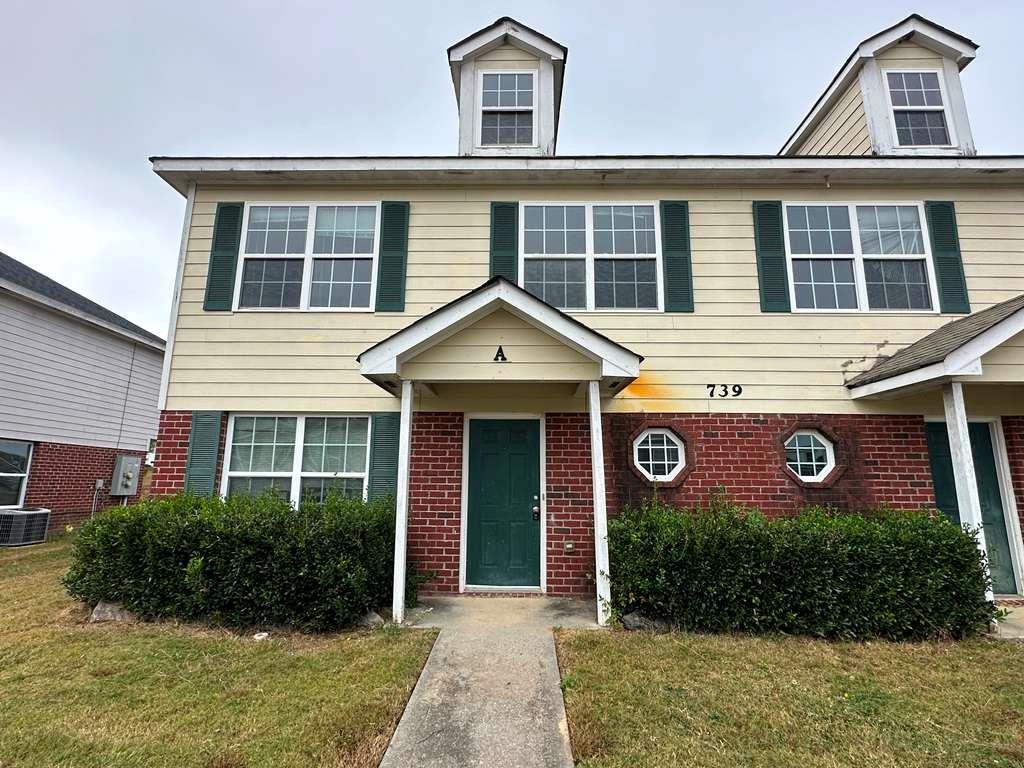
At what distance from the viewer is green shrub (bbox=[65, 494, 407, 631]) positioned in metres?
4.70

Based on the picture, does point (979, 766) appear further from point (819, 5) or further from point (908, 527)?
point (819, 5)

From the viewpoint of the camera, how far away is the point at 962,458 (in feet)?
16.8

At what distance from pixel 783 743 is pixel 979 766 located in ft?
3.28

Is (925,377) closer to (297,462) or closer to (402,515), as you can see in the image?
(402,515)

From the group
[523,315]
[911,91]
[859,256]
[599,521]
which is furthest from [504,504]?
[911,91]

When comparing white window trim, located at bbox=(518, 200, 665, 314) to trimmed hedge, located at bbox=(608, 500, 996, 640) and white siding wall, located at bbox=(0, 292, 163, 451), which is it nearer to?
trimmed hedge, located at bbox=(608, 500, 996, 640)

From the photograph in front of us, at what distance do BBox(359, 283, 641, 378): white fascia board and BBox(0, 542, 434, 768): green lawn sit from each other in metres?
2.71

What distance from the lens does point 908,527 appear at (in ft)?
15.8

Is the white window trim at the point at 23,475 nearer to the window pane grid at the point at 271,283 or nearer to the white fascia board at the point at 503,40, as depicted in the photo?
the window pane grid at the point at 271,283

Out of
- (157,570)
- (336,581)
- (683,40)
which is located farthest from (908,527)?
(683,40)

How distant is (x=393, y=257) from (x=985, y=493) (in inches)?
329

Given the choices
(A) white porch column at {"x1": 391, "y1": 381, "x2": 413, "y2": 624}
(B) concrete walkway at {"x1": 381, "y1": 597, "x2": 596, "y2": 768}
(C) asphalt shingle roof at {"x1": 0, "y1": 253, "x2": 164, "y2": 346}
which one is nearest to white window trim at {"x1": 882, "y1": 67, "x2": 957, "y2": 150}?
(A) white porch column at {"x1": 391, "y1": 381, "x2": 413, "y2": 624}

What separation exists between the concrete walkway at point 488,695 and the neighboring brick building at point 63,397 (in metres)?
10.7

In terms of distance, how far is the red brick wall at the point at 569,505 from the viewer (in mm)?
5891
